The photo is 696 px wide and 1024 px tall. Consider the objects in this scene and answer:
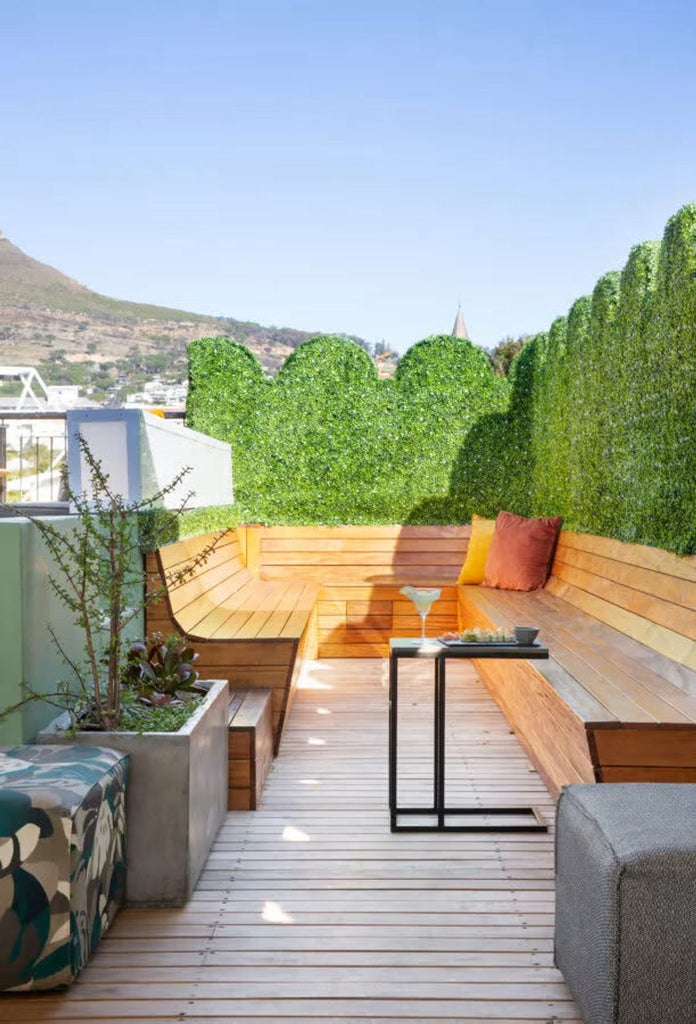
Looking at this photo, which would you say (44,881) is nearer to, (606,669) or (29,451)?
(606,669)

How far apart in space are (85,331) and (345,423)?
1814cm

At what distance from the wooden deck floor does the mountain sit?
57.7 feet

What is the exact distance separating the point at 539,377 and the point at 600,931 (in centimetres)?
553

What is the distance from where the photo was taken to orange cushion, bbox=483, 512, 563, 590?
584cm

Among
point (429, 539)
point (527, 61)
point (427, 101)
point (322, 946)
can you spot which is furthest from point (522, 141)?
point (322, 946)

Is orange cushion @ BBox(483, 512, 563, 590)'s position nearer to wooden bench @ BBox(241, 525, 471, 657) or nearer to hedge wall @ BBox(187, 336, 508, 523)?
Answer: wooden bench @ BBox(241, 525, 471, 657)

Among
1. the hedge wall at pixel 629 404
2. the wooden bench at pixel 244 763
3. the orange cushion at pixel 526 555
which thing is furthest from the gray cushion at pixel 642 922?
the orange cushion at pixel 526 555

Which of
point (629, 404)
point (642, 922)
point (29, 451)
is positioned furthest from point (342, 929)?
point (29, 451)

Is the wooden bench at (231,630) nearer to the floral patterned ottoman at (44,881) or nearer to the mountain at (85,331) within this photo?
the floral patterned ottoman at (44,881)

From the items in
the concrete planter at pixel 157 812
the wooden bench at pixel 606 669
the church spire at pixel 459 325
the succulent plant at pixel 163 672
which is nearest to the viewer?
the concrete planter at pixel 157 812

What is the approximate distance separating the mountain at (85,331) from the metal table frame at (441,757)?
17501mm

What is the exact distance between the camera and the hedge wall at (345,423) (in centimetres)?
717

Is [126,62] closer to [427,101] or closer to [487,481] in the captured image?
[427,101]

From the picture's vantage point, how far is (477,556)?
644 cm
